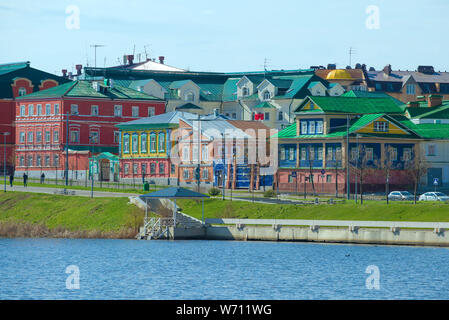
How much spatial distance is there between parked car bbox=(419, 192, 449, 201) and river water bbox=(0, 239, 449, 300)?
2508 cm

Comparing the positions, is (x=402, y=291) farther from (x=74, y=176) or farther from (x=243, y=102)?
(x=243, y=102)

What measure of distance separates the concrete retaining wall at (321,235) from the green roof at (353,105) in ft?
115

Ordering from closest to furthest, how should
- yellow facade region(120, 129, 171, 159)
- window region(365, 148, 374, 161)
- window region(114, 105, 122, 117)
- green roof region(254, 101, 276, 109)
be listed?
1. window region(365, 148, 374, 161)
2. yellow facade region(120, 129, 171, 159)
3. window region(114, 105, 122, 117)
4. green roof region(254, 101, 276, 109)

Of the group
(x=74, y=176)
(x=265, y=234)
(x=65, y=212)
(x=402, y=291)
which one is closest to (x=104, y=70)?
(x=74, y=176)

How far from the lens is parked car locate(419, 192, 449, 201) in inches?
4251

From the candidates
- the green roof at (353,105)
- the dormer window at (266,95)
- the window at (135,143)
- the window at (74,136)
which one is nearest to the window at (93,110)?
the window at (74,136)

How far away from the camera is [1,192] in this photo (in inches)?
4860

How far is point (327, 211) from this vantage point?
3770 inches

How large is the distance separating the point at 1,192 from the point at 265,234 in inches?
1685

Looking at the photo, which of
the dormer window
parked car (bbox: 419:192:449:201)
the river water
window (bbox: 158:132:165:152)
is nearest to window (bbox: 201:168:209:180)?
window (bbox: 158:132:165:152)

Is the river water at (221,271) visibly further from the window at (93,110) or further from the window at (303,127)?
the window at (93,110)

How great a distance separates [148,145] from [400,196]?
38.2 meters

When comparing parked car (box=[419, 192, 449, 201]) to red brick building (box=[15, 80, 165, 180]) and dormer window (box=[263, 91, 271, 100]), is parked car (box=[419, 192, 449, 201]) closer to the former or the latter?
red brick building (box=[15, 80, 165, 180])

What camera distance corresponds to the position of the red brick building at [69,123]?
147500 mm
